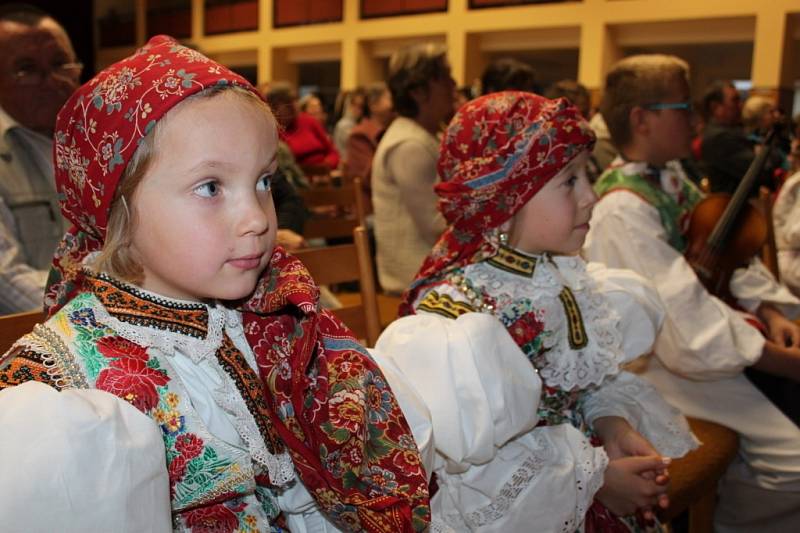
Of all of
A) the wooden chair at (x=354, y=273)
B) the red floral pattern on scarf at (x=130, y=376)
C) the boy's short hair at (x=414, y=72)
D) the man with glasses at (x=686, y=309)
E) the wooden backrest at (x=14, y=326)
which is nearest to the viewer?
the red floral pattern on scarf at (x=130, y=376)

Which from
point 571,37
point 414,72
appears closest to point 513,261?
point 414,72

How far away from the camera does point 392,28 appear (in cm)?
1030

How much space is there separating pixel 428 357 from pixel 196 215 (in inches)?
19.9

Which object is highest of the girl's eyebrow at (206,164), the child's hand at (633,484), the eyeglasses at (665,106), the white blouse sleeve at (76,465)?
the eyeglasses at (665,106)

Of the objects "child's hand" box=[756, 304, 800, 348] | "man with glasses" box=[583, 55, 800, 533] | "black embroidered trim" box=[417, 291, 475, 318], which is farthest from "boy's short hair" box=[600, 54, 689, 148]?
"black embroidered trim" box=[417, 291, 475, 318]

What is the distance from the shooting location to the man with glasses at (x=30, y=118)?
1.99 metres

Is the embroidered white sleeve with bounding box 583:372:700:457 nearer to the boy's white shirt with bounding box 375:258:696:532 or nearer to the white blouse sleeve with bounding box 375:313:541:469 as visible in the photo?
the boy's white shirt with bounding box 375:258:696:532

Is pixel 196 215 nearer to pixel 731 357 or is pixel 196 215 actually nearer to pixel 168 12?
pixel 731 357

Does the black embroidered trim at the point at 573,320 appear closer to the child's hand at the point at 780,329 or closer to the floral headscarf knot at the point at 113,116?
the floral headscarf knot at the point at 113,116

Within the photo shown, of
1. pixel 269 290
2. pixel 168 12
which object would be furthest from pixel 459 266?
pixel 168 12

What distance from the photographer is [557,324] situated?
4.80ft

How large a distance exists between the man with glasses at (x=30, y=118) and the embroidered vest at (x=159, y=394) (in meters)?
1.23

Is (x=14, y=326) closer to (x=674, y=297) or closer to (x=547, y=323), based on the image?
(x=547, y=323)

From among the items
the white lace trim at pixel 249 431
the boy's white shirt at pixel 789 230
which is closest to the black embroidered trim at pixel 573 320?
the white lace trim at pixel 249 431
